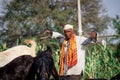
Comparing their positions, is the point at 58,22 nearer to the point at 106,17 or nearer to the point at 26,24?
the point at 26,24

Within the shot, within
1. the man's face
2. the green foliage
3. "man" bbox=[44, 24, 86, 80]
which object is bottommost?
the green foliage

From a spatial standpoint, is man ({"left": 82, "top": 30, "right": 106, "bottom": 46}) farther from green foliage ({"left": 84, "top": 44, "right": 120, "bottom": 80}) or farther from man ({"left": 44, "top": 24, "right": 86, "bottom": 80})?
green foliage ({"left": 84, "top": 44, "right": 120, "bottom": 80})

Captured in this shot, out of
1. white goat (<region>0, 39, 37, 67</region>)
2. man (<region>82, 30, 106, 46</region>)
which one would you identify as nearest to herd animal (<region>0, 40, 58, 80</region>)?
white goat (<region>0, 39, 37, 67</region>)

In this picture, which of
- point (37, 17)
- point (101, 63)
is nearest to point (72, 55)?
point (101, 63)

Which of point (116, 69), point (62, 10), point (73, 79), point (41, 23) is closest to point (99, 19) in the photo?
point (62, 10)

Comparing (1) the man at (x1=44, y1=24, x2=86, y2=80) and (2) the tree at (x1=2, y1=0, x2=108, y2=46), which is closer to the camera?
(1) the man at (x1=44, y1=24, x2=86, y2=80)

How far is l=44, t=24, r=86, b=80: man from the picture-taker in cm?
671

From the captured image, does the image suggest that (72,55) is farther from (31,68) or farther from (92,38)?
(31,68)

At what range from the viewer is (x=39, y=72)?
17.8ft

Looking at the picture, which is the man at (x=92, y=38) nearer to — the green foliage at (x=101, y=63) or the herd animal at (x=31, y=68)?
the herd animal at (x=31, y=68)

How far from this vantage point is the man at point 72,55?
6.71 metres

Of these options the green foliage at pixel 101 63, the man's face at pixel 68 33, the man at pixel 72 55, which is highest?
the man's face at pixel 68 33

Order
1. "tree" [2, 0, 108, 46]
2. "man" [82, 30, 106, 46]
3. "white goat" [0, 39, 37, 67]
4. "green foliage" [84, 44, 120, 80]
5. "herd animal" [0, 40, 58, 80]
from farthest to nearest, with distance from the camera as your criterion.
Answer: "tree" [2, 0, 108, 46] → "green foliage" [84, 44, 120, 80] → "white goat" [0, 39, 37, 67] → "man" [82, 30, 106, 46] → "herd animal" [0, 40, 58, 80]

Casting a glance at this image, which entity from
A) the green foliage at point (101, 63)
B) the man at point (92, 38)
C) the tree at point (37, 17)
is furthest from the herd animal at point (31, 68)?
the tree at point (37, 17)
